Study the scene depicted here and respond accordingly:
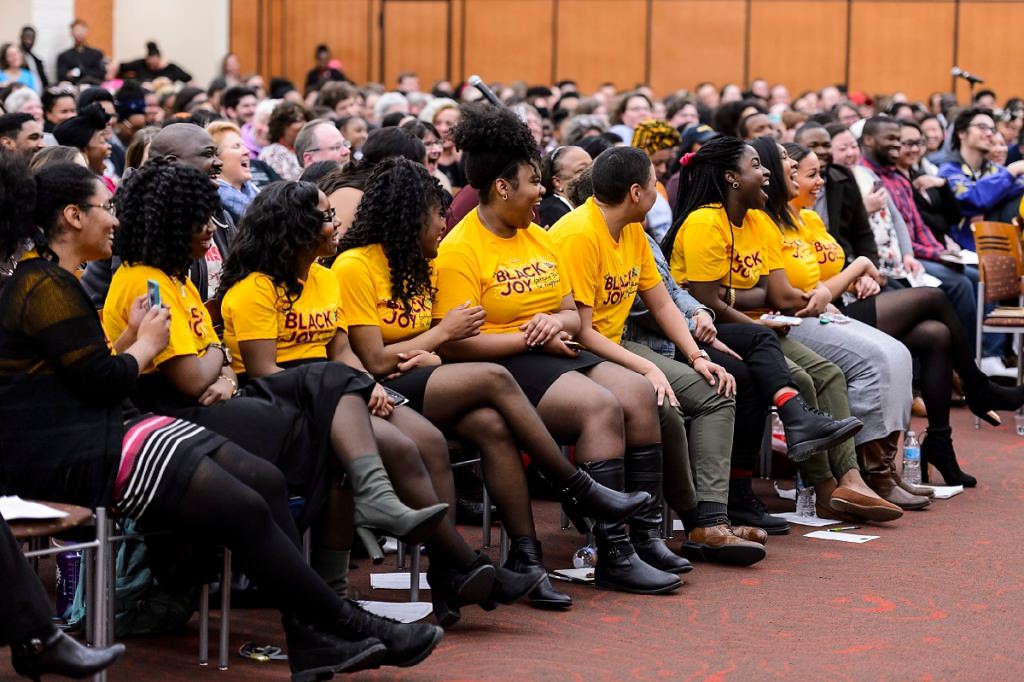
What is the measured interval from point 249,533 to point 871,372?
9.45ft

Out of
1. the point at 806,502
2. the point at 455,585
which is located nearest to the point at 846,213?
the point at 806,502

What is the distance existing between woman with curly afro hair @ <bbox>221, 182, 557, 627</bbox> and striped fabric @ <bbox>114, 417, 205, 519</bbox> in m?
0.52

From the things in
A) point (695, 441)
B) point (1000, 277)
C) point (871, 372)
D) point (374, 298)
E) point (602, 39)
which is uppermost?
point (602, 39)

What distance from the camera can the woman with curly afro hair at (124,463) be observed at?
10.2 ft

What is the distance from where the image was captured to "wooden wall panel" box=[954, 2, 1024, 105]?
57.1 ft

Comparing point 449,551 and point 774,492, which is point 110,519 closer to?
point 449,551

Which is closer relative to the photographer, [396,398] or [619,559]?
[396,398]

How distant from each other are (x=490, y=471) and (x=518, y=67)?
14719 mm

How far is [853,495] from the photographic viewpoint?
16.3ft

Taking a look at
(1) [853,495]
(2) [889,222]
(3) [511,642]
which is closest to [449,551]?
(3) [511,642]

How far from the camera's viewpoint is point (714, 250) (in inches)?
200

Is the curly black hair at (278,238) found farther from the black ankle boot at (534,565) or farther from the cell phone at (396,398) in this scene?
the black ankle boot at (534,565)

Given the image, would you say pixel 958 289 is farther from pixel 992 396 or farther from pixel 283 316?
pixel 283 316

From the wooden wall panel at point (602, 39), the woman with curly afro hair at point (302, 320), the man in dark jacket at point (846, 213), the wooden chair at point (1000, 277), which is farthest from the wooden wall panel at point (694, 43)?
the woman with curly afro hair at point (302, 320)
